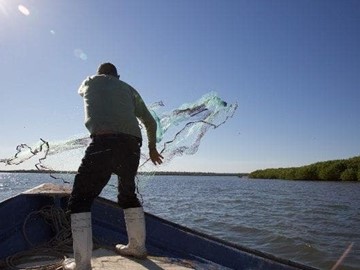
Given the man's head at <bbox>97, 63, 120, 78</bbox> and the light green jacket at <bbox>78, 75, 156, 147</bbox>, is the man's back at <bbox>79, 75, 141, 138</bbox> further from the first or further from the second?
the man's head at <bbox>97, 63, 120, 78</bbox>

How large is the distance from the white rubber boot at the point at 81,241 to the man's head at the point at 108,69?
161 centimetres

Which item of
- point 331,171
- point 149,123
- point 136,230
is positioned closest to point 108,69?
point 149,123

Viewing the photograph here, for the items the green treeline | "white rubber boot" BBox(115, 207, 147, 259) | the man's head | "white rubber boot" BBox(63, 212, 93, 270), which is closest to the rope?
"white rubber boot" BBox(63, 212, 93, 270)

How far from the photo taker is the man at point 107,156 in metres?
3.69

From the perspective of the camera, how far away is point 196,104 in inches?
235

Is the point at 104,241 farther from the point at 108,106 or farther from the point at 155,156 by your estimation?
the point at 108,106

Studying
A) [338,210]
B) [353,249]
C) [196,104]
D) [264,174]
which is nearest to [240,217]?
[338,210]

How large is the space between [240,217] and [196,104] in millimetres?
11130

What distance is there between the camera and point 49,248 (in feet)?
16.4

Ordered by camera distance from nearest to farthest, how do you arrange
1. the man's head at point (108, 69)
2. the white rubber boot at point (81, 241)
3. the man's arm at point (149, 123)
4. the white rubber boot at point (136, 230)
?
the white rubber boot at point (81, 241) < the white rubber boot at point (136, 230) < the man's head at point (108, 69) < the man's arm at point (149, 123)

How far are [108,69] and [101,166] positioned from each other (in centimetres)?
117

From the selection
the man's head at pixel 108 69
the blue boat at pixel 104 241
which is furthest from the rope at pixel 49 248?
the man's head at pixel 108 69

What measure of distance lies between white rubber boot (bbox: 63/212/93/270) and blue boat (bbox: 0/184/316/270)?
0.62 meters

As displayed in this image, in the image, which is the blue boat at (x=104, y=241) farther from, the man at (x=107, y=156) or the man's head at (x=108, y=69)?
the man's head at (x=108, y=69)
